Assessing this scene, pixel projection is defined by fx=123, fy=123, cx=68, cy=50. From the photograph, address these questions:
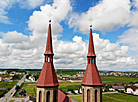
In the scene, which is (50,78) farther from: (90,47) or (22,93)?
(22,93)

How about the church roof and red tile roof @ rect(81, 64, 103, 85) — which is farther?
red tile roof @ rect(81, 64, 103, 85)

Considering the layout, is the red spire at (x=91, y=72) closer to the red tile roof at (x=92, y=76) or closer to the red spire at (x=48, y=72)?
the red tile roof at (x=92, y=76)

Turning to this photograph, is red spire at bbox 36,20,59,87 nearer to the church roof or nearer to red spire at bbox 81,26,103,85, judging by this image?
the church roof

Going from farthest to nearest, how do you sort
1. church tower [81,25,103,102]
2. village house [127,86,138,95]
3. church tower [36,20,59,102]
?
village house [127,86,138,95] → church tower [81,25,103,102] → church tower [36,20,59,102]

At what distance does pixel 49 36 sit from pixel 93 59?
913cm

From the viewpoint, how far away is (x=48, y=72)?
20.8m

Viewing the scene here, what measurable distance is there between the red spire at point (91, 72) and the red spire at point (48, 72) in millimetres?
5340

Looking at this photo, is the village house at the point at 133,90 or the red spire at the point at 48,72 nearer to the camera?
the red spire at the point at 48,72

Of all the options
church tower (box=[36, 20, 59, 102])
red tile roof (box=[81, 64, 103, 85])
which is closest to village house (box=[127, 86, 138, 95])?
red tile roof (box=[81, 64, 103, 85])

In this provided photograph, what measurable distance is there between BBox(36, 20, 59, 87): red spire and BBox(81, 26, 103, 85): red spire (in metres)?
5.34

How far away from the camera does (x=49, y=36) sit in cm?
2267

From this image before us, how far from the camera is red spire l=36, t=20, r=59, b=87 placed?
20328mm

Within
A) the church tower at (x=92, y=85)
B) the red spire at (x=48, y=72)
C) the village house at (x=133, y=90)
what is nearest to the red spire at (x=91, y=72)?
the church tower at (x=92, y=85)

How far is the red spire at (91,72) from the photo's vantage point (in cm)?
2126
